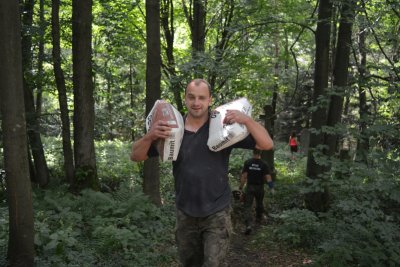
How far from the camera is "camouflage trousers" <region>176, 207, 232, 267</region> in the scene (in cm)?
371

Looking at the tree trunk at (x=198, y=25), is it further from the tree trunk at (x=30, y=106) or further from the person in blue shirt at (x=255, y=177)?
the person in blue shirt at (x=255, y=177)

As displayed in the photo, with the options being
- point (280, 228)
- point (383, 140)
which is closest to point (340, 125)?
point (383, 140)

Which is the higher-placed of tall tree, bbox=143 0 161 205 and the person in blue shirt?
tall tree, bbox=143 0 161 205

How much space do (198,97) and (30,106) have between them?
9466 millimetres

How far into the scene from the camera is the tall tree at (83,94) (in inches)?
331

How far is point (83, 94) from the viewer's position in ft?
28.9

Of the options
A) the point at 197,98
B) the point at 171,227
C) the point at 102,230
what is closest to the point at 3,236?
the point at 102,230

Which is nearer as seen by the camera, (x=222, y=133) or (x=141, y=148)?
(x=222, y=133)

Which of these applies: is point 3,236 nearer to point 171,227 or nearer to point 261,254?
point 171,227

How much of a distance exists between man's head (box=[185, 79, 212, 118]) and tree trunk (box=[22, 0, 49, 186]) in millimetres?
7747

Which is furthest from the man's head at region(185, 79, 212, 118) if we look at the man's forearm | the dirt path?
the dirt path

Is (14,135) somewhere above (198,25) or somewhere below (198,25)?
below

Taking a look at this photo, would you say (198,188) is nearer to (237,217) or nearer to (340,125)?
(340,125)

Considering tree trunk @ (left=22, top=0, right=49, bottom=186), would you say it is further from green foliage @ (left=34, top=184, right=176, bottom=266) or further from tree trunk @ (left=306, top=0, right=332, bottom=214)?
tree trunk @ (left=306, top=0, right=332, bottom=214)
